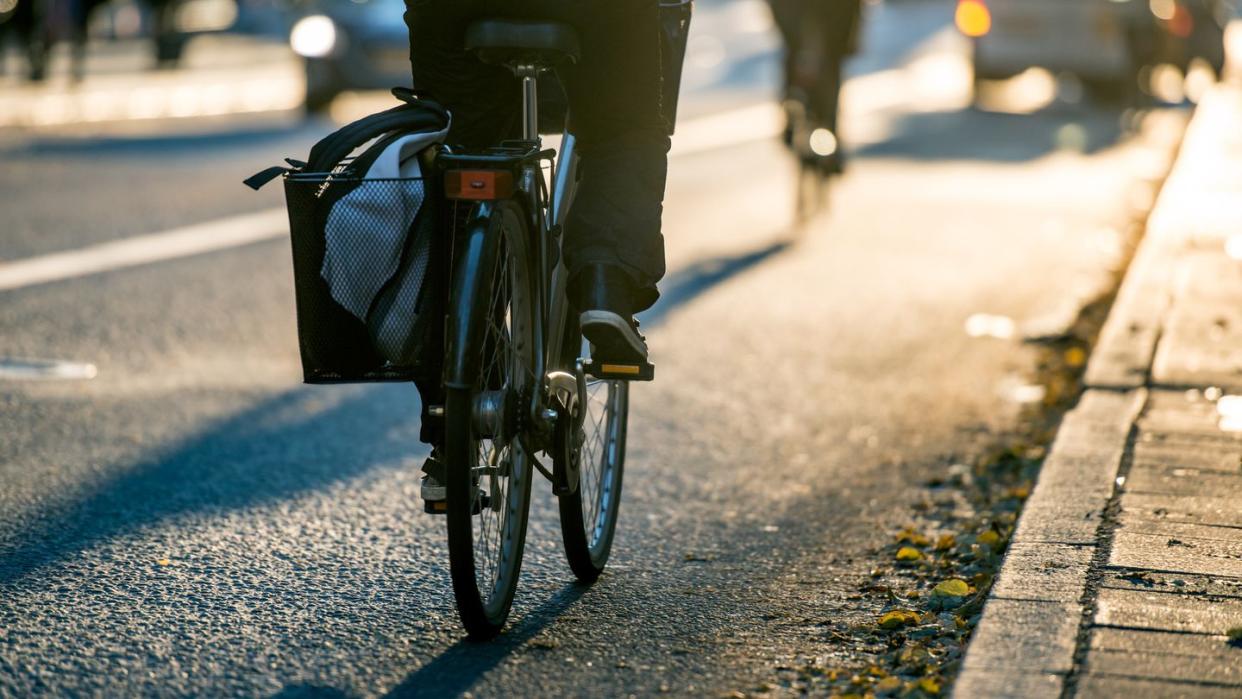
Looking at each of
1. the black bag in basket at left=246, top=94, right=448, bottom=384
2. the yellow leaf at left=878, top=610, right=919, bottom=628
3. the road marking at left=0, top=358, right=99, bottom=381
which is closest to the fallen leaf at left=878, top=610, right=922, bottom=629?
the yellow leaf at left=878, top=610, right=919, bottom=628

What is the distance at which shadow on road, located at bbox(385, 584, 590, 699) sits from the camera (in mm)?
3600

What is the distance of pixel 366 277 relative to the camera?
12.1ft

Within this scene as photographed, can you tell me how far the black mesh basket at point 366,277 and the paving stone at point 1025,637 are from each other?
127 cm

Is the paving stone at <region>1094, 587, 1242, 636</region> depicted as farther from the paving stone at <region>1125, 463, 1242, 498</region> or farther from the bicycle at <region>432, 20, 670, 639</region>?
the bicycle at <region>432, 20, 670, 639</region>

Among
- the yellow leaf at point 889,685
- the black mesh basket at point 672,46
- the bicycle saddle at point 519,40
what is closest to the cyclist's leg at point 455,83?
the bicycle saddle at point 519,40

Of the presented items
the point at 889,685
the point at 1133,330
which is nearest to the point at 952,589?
the point at 889,685

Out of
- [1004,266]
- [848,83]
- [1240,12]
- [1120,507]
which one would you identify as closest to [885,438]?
[1120,507]

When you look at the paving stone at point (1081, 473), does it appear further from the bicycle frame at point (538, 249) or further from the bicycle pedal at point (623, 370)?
the bicycle frame at point (538, 249)

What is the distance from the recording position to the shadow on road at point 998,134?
15.9 m

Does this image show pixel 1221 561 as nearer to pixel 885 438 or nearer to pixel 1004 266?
pixel 885 438

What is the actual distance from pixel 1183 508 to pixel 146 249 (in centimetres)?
651

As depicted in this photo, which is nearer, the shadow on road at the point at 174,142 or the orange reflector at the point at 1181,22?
the shadow on road at the point at 174,142

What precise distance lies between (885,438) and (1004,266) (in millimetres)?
4040

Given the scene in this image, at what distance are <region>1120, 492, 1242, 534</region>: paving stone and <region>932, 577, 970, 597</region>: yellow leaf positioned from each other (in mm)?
549
